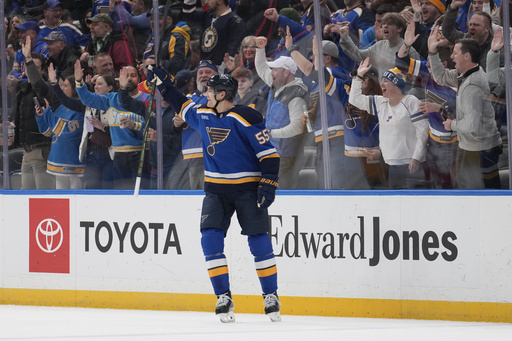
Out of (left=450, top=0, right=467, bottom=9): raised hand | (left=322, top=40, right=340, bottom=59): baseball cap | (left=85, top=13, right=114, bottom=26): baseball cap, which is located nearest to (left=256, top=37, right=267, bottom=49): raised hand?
(left=322, top=40, right=340, bottom=59): baseball cap

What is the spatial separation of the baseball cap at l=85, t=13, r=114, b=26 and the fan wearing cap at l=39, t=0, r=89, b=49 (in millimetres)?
116

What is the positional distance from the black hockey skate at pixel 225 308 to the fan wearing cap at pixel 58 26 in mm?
2337

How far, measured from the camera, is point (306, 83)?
6109 mm

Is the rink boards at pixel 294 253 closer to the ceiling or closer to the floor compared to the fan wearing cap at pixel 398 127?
closer to the floor

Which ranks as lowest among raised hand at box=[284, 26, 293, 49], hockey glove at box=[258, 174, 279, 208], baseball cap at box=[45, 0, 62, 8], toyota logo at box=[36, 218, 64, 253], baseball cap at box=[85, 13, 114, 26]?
toyota logo at box=[36, 218, 64, 253]

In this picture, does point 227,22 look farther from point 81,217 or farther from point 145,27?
point 81,217

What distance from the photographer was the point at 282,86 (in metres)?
6.18

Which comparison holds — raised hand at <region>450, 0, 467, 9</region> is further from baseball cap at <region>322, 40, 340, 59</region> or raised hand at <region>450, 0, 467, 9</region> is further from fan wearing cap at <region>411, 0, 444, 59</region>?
baseball cap at <region>322, 40, 340, 59</region>

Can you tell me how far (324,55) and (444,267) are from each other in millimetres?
1514

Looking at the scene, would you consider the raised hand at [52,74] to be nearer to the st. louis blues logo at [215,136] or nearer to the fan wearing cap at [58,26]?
the fan wearing cap at [58,26]

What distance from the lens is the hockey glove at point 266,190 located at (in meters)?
5.29

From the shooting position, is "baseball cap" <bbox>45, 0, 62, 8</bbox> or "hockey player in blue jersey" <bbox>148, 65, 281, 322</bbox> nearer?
"hockey player in blue jersey" <bbox>148, 65, 281, 322</bbox>

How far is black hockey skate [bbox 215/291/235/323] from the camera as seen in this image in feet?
17.7

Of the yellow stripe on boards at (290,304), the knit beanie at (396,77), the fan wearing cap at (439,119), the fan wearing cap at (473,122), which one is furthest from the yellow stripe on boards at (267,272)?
the knit beanie at (396,77)
